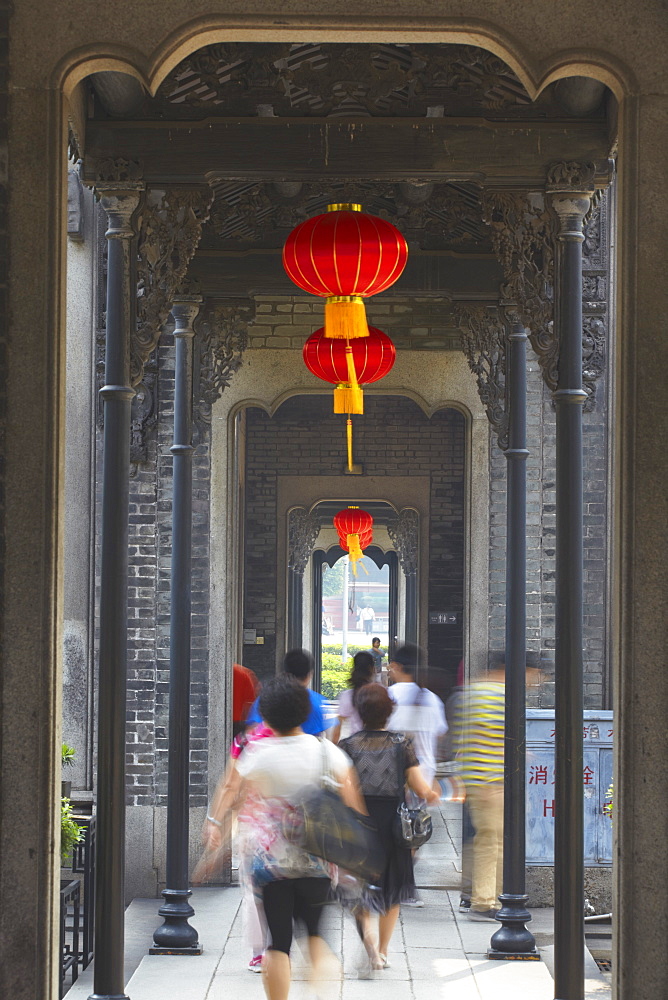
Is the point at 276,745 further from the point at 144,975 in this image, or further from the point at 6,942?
the point at 144,975

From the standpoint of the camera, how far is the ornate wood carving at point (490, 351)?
6863 mm

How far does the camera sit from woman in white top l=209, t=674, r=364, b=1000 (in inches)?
166

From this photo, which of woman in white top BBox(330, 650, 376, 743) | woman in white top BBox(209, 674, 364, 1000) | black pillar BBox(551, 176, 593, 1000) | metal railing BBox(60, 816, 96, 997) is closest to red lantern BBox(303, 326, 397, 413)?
black pillar BBox(551, 176, 593, 1000)

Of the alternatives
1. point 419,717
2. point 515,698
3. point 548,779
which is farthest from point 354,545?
point 515,698

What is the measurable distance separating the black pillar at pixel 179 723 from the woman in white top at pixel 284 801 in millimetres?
2242

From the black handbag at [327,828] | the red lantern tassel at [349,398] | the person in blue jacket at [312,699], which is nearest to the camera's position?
the black handbag at [327,828]

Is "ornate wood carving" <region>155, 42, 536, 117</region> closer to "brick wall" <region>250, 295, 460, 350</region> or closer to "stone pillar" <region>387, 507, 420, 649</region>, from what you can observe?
"brick wall" <region>250, 295, 460, 350</region>

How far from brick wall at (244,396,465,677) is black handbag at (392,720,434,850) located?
8587mm

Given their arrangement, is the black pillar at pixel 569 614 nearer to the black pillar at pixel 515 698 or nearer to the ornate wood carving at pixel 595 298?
the black pillar at pixel 515 698

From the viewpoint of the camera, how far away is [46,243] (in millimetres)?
3246

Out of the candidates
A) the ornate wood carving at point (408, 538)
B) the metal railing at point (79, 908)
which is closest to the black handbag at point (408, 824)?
the metal railing at point (79, 908)

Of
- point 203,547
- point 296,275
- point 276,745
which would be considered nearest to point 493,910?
point 203,547

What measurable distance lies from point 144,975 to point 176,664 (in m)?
1.55

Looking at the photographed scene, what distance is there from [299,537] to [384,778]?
1146cm
